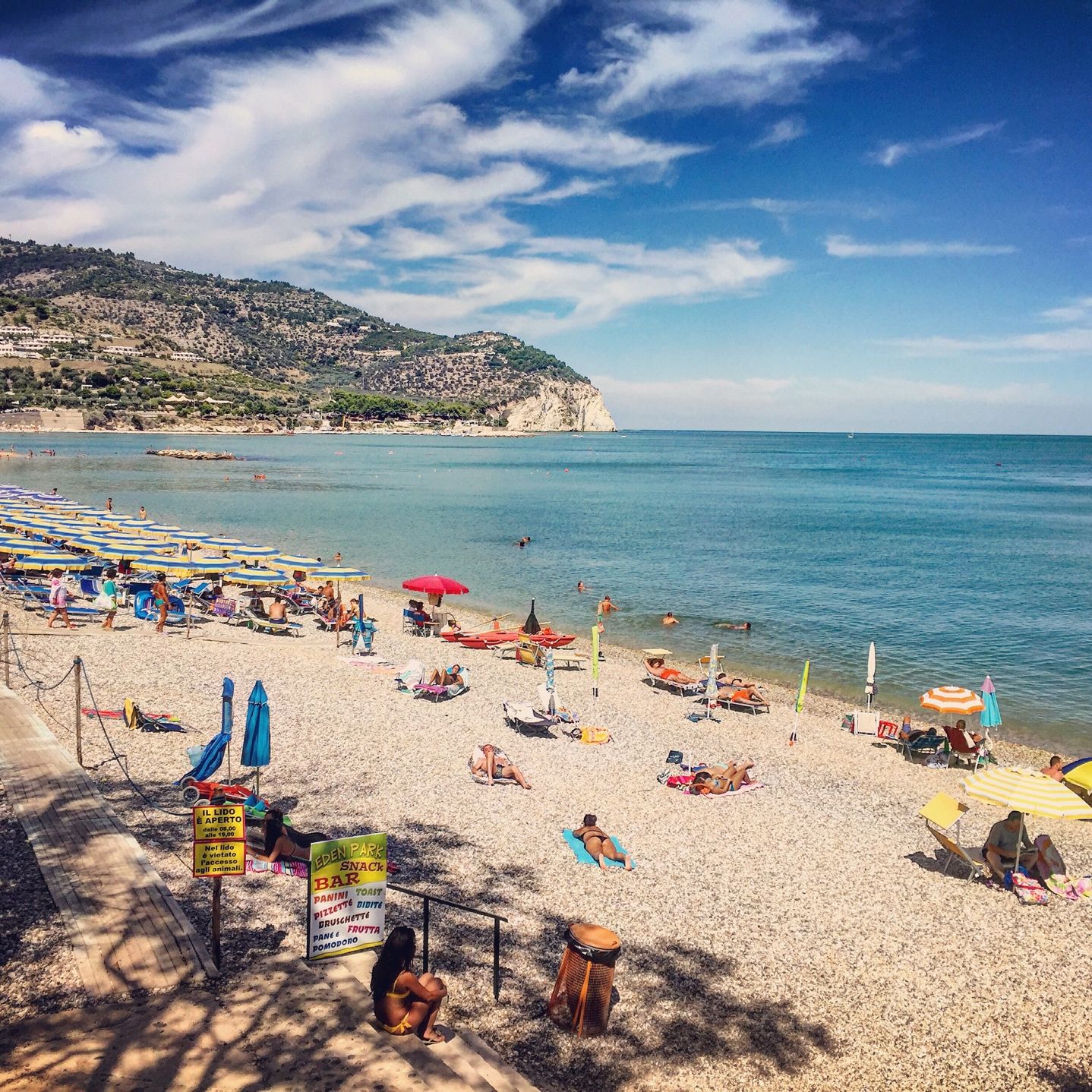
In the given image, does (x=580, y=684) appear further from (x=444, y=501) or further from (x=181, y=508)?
(x=444, y=501)

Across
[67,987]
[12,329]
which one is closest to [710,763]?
[67,987]

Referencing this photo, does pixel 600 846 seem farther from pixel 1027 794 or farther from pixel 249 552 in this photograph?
pixel 249 552

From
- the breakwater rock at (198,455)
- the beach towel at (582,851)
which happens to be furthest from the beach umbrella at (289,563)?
the breakwater rock at (198,455)

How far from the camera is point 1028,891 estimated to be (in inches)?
400

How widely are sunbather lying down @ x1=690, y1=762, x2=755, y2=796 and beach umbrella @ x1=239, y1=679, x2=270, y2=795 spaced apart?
672cm

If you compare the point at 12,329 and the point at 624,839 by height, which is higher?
the point at 12,329

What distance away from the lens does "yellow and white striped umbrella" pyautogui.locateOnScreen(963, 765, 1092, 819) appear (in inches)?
405

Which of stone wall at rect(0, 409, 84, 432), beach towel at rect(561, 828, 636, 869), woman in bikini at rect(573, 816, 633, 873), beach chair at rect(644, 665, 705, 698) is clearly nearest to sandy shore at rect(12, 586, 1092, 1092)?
beach towel at rect(561, 828, 636, 869)

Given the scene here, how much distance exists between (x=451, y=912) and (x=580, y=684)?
37.6 feet

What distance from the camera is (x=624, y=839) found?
36.3 ft

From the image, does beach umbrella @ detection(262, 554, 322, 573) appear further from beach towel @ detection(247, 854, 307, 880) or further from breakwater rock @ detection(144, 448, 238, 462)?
breakwater rock @ detection(144, 448, 238, 462)

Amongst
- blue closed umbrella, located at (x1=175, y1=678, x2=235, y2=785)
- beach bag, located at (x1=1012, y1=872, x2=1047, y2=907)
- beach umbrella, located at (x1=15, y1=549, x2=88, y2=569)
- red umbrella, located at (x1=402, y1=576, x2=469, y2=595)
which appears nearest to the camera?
beach bag, located at (x1=1012, y1=872, x2=1047, y2=907)

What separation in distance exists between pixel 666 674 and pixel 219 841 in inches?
593

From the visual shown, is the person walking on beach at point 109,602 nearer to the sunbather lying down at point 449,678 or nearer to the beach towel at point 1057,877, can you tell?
the sunbather lying down at point 449,678
